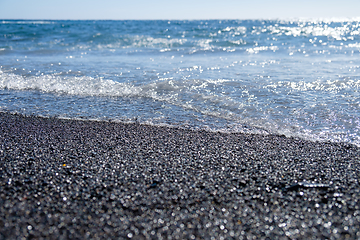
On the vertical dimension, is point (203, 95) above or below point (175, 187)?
above

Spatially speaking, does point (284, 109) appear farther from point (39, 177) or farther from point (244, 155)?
point (39, 177)

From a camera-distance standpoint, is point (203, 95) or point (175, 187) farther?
point (203, 95)

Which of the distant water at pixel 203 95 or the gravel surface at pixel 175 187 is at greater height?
the distant water at pixel 203 95

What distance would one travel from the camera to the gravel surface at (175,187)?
290cm

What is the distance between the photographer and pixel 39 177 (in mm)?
3746

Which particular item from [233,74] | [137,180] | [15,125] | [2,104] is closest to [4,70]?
[2,104]

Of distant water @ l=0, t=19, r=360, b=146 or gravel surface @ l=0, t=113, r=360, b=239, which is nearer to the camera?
gravel surface @ l=0, t=113, r=360, b=239

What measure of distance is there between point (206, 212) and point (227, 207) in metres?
0.29

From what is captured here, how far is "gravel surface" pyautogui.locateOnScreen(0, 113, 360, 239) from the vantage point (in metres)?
2.90

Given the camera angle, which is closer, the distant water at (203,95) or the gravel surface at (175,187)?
the gravel surface at (175,187)

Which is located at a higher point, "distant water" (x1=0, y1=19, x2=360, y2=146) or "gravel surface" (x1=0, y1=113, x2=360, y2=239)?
"distant water" (x1=0, y1=19, x2=360, y2=146)

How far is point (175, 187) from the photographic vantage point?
11.9 ft

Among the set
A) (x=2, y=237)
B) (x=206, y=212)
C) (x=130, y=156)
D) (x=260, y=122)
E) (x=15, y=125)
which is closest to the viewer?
(x=2, y=237)

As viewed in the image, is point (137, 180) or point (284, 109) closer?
point (137, 180)
